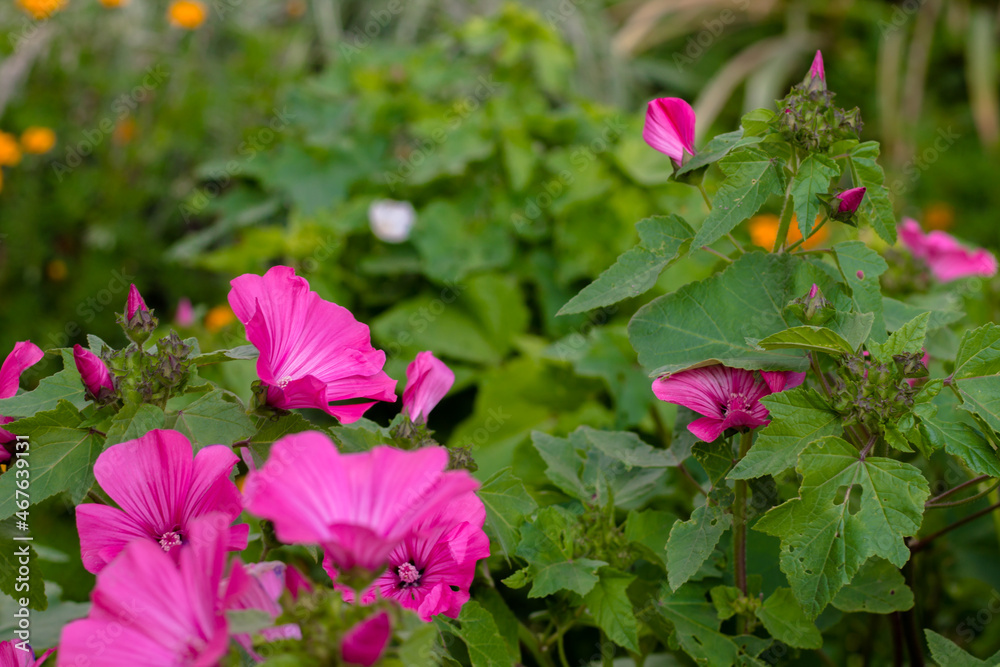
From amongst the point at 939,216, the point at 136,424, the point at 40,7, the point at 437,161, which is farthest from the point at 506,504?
the point at 939,216

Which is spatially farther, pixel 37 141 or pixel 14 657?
pixel 37 141

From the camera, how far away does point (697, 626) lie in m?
0.68

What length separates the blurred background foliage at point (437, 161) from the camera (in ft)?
5.34

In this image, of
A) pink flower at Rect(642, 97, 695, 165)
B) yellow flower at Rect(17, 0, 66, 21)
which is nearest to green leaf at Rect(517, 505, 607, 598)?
pink flower at Rect(642, 97, 695, 165)

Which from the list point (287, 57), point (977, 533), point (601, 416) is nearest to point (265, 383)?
point (601, 416)

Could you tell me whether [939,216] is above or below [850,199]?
below

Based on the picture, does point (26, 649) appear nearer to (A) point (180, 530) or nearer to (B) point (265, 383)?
(A) point (180, 530)

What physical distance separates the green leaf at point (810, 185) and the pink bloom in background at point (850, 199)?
0.01 metres

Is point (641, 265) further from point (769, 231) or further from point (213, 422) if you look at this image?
point (769, 231)

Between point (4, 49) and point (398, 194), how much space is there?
4.94 feet

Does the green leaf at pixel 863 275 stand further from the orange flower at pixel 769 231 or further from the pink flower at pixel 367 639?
the orange flower at pixel 769 231

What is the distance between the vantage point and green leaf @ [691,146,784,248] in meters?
0.64

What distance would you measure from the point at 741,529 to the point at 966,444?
0.62 feet

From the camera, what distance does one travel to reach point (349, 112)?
2.31m
